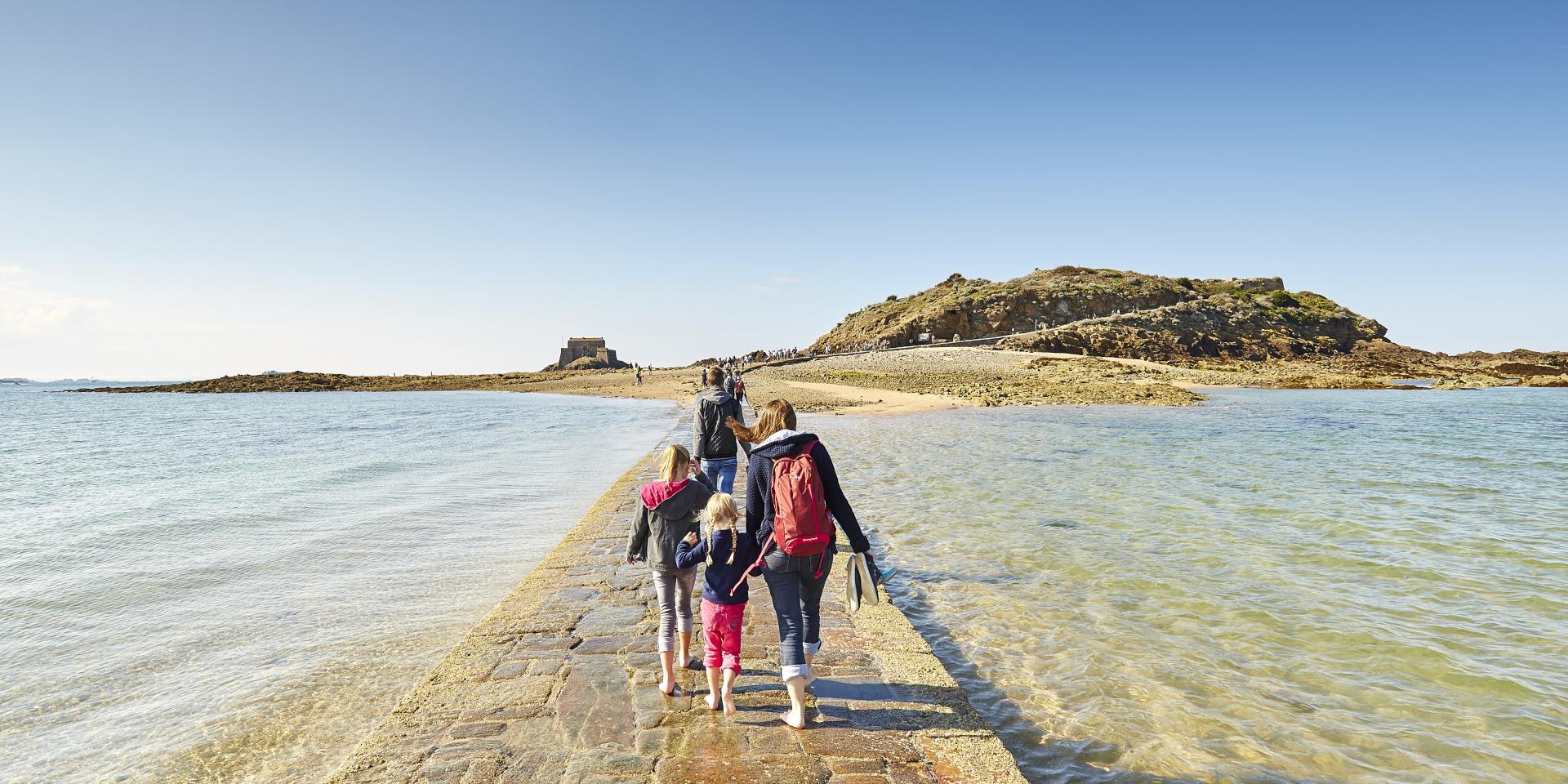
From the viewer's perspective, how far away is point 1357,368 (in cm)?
5553

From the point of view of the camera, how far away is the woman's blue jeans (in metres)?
3.60

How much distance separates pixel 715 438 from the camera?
22.7ft

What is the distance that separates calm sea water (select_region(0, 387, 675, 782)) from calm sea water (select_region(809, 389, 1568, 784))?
14.2 feet

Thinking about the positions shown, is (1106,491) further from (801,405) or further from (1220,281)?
(1220,281)

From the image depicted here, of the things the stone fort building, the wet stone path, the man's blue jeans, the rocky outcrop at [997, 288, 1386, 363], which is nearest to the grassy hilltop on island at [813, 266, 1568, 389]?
the rocky outcrop at [997, 288, 1386, 363]

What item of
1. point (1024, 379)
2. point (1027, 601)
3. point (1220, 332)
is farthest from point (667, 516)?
point (1220, 332)

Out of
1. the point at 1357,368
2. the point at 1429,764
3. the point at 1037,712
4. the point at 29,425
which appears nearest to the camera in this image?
the point at 1429,764

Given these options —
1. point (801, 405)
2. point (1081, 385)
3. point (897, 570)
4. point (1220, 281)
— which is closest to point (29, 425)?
point (801, 405)

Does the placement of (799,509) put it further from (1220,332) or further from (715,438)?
(1220,332)

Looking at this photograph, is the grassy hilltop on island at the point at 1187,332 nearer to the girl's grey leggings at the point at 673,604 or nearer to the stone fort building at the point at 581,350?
→ the stone fort building at the point at 581,350

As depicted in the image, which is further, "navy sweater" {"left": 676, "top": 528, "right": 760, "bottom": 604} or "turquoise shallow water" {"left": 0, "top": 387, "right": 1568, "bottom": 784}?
"turquoise shallow water" {"left": 0, "top": 387, "right": 1568, "bottom": 784}

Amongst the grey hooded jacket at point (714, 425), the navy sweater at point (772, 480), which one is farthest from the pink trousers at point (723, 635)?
the grey hooded jacket at point (714, 425)

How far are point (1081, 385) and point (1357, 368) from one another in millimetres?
37073

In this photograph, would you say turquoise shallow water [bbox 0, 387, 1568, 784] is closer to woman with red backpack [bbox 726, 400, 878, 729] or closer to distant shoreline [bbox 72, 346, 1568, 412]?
woman with red backpack [bbox 726, 400, 878, 729]
